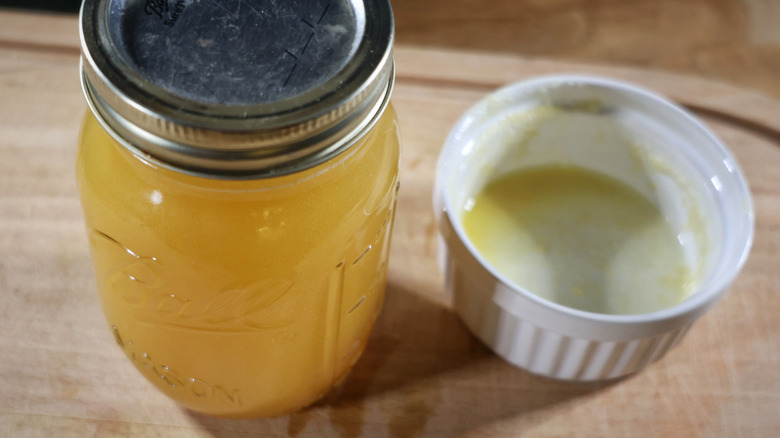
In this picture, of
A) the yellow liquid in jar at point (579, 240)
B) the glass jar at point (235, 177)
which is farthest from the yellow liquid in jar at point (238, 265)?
the yellow liquid in jar at point (579, 240)

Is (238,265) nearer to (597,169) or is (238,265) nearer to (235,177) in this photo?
(235,177)

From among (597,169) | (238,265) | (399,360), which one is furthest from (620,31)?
(238,265)

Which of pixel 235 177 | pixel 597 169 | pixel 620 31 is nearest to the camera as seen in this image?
pixel 235 177

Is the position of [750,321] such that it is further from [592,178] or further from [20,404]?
[20,404]

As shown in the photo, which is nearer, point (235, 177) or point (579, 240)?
point (235, 177)

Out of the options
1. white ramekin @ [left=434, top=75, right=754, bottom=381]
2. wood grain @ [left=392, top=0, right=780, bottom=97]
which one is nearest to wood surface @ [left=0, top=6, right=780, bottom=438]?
white ramekin @ [left=434, top=75, right=754, bottom=381]

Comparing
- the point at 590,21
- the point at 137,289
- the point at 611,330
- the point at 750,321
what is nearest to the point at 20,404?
the point at 137,289

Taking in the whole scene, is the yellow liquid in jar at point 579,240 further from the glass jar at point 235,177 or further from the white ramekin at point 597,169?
the glass jar at point 235,177
